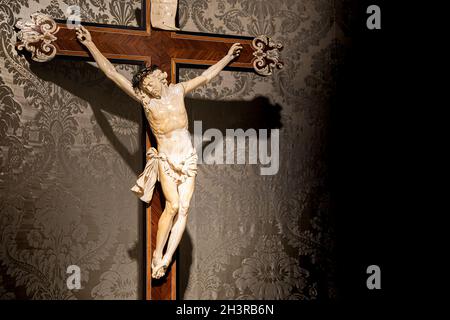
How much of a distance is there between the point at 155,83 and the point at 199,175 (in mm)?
462

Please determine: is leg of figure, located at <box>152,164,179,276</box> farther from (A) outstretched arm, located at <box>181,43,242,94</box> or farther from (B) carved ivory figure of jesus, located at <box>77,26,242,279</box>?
(A) outstretched arm, located at <box>181,43,242,94</box>

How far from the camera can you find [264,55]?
1.65 m

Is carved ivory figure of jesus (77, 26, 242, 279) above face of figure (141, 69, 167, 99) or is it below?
below

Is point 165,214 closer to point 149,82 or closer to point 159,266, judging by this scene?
point 159,266

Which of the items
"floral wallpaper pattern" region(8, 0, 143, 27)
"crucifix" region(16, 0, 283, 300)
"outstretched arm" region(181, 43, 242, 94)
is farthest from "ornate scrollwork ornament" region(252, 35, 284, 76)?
"floral wallpaper pattern" region(8, 0, 143, 27)

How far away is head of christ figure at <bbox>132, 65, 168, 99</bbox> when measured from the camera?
1465 millimetres

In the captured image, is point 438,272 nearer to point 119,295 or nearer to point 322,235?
point 322,235

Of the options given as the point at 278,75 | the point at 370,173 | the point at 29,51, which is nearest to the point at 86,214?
the point at 29,51

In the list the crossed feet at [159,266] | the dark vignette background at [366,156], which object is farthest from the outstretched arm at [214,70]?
the dark vignette background at [366,156]

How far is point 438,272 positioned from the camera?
2.05m

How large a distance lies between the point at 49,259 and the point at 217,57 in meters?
0.77

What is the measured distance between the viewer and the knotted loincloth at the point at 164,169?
58.4 inches

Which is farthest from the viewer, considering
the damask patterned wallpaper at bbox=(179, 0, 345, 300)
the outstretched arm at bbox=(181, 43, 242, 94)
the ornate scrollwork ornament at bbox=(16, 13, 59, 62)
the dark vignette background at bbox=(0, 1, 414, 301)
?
the dark vignette background at bbox=(0, 1, 414, 301)

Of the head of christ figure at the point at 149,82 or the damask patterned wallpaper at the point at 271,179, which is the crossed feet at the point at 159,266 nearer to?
the damask patterned wallpaper at the point at 271,179
